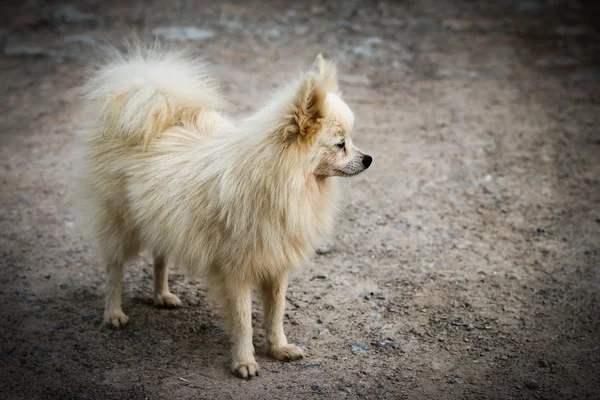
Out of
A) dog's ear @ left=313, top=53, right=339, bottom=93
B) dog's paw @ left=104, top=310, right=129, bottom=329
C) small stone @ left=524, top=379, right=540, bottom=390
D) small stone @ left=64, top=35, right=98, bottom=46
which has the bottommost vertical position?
dog's paw @ left=104, top=310, right=129, bottom=329

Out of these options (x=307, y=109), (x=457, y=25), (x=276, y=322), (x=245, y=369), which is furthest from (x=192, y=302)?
(x=457, y=25)

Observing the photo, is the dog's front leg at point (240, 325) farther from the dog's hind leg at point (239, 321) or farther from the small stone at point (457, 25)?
the small stone at point (457, 25)

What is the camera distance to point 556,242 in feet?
16.4

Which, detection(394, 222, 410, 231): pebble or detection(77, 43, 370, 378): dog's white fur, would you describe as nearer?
detection(77, 43, 370, 378): dog's white fur

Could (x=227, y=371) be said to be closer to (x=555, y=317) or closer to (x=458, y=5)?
(x=555, y=317)

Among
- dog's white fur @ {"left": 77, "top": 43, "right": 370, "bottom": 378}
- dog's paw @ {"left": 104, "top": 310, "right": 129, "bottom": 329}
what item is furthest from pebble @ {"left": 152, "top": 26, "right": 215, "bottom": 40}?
dog's paw @ {"left": 104, "top": 310, "right": 129, "bottom": 329}

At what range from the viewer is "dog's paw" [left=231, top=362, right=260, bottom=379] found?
3615mm

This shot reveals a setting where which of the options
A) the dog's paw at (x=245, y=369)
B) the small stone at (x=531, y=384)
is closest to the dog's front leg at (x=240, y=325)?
the dog's paw at (x=245, y=369)

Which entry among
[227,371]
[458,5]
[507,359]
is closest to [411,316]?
[507,359]

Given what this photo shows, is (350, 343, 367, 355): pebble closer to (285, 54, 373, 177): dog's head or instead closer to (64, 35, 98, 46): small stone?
(285, 54, 373, 177): dog's head

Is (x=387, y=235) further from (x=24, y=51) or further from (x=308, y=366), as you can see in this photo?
(x=24, y=51)

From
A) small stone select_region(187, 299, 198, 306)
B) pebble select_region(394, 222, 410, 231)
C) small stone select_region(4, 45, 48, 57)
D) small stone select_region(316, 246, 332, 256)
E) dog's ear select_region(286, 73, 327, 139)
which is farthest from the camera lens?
small stone select_region(4, 45, 48, 57)

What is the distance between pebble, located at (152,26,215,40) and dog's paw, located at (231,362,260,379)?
20.3 ft

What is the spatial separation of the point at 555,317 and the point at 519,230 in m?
1.18
